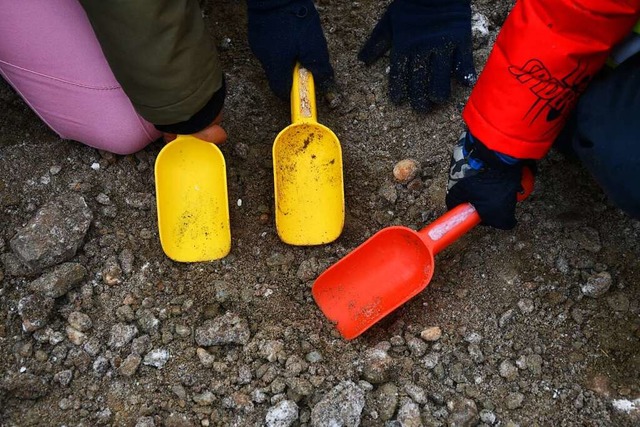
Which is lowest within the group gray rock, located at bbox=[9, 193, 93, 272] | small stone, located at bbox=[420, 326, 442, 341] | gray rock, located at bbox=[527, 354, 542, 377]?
gray rock, located at bbox=[527, 354, 542, 377]

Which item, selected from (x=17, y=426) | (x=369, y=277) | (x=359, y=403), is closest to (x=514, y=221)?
(x=369, y=277)

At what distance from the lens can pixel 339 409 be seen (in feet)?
4.04

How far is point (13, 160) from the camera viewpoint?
159 centimetres

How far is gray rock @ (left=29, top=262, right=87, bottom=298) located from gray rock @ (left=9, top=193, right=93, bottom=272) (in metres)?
0.03

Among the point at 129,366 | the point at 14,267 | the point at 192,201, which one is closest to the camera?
the point at 129,366

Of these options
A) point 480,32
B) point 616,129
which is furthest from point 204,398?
point 480,32

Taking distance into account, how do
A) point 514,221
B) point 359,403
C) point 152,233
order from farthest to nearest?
point 152,233 < point 514,221 < point 359,403

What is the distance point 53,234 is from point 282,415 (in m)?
0.62

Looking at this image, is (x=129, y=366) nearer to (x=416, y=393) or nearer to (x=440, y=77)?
(x=416, y=393)

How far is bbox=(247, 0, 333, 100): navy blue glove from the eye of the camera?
5.20ft

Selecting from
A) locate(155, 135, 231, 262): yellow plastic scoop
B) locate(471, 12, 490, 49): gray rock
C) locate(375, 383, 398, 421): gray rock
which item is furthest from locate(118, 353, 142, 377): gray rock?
locate(471, 12, 490, 49): gray rock

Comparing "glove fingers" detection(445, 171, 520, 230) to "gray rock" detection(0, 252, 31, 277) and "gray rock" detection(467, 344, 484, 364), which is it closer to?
"gray rock" detection(467, 344, 484, 364)

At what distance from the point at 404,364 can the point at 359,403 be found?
14cm

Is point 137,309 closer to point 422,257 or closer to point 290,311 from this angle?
point 290,311
